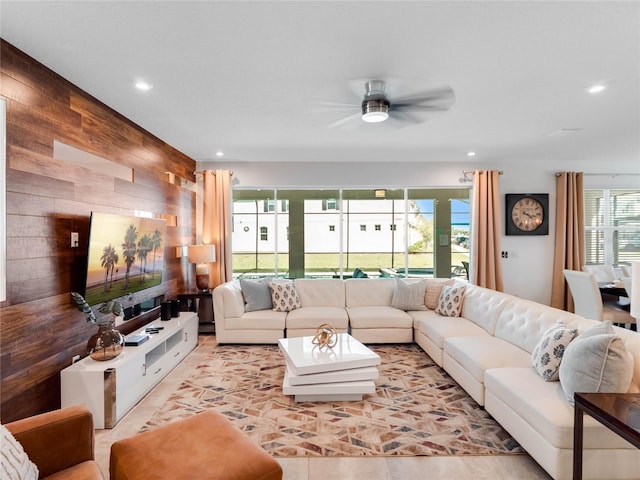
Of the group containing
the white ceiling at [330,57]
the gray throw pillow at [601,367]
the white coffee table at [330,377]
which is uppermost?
the white ceiling at [330,57]

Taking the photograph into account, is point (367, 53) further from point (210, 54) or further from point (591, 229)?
point (591, 229)

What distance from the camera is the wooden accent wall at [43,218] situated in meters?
2.15

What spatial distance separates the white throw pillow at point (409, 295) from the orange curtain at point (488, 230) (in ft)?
4.67

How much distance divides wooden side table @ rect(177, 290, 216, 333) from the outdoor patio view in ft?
2.95

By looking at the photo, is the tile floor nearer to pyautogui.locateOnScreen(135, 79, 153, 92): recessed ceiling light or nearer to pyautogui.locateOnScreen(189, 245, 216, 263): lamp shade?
pyautogui.locateOnScreen(135, 79, 153, 92): recessed ceiling light

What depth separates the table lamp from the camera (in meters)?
4.98

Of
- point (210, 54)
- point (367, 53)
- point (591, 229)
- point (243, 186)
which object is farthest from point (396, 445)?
point (591, 229)

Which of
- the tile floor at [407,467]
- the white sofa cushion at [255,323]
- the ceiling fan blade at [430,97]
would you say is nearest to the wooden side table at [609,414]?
the tile floor at [407,467]

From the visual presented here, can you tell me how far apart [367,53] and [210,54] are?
3.36 ft

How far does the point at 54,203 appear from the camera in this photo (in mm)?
2494

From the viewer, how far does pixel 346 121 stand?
3.59 meters

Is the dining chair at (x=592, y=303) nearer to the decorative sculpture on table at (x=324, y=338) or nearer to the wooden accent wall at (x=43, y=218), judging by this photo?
the decorative sculpture on table at (x=324, y=338)

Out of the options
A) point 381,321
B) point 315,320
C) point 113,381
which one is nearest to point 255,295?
point 315,320

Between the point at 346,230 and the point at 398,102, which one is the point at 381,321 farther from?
the point at 398,102
